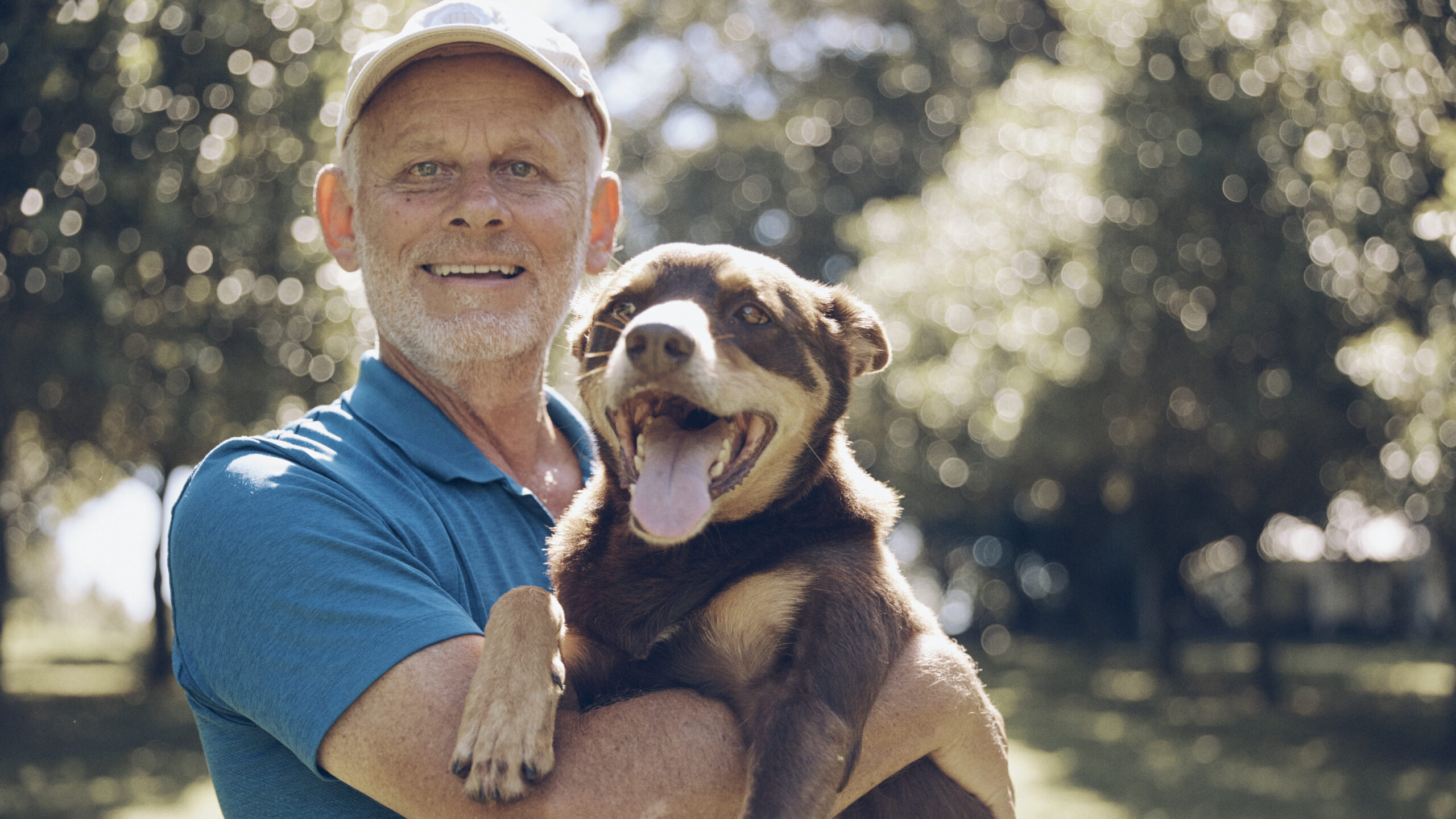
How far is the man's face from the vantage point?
3150 mm

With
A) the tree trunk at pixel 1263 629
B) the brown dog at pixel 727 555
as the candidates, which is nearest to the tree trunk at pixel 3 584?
the brown dog at pixel 727 555

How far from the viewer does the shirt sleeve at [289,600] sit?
2.20m

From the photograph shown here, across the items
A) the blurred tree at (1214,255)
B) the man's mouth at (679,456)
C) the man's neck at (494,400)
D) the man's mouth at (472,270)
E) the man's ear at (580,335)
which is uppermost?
the man's mouth at (472,270)

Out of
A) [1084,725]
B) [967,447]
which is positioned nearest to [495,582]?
[1084,725]

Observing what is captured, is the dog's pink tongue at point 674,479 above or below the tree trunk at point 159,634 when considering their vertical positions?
above

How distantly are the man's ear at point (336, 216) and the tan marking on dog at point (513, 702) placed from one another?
138cm

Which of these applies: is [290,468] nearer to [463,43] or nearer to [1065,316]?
[463,43]

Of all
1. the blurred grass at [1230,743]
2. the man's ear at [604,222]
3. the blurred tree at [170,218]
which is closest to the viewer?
the man's ear at [604,222]

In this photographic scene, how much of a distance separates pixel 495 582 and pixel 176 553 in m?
0.71

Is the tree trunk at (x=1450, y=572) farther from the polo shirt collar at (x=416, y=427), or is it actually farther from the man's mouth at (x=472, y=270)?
the polo shirt collar at (x=416, y=427)

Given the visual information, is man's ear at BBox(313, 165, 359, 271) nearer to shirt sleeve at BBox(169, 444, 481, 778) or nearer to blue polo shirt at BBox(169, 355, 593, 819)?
blue polo shirt at BBox(169, 355, 593, 819)

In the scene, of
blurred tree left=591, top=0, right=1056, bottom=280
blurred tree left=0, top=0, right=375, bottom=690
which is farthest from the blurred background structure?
blurred tree left=591, top=0, right=1056, bottom=280

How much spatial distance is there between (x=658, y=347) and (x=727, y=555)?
0.59 meters

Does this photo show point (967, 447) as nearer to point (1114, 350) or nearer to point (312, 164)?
point (1114, 350)
